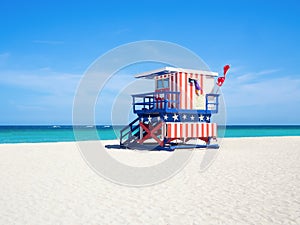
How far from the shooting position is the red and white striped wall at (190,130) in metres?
15.0

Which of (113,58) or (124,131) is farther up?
(113,58)

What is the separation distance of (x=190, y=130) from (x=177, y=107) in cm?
130

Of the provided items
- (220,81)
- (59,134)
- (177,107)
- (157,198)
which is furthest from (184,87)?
(59,134)

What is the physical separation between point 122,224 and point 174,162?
670cm

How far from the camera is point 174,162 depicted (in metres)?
11.1

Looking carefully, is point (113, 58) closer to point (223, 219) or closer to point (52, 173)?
point (52, 173)

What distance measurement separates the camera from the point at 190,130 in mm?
15586

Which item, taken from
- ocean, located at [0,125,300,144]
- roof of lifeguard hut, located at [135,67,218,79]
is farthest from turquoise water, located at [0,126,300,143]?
roof of lifeguard hut, located at [135,67,218,79]

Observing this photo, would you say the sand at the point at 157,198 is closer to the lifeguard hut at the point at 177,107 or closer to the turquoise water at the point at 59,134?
the lifeguard hut at the point at 177,107

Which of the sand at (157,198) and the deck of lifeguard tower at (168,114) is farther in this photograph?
the deck of lifeguard tower at (168,114)

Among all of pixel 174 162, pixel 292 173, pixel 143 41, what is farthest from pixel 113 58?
pixel 292 173

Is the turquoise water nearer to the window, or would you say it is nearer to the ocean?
the ocean

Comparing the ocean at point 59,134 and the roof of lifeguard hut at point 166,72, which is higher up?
the roof of lifeguard hut at point 166,72

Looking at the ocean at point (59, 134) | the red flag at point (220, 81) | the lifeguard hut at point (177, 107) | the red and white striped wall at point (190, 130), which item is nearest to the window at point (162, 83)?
the lifeguard hut at point (177, 107)
